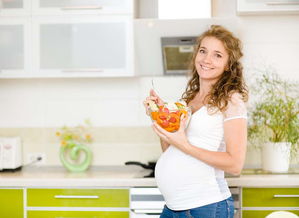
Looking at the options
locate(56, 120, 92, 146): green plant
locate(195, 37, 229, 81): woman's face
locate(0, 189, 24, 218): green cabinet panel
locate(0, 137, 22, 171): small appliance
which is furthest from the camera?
locate(56, 120, 92, 146): green plant

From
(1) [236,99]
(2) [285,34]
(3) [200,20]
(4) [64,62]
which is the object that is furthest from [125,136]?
(1) [236,99]

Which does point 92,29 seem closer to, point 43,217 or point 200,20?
point 200,20

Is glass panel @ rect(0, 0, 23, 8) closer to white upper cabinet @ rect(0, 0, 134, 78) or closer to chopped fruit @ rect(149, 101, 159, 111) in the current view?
white upper cabinet @ rect(0, 0, 134, 78)

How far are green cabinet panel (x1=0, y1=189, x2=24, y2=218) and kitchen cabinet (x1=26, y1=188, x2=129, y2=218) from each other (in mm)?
47

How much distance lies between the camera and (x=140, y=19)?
10.2 ft

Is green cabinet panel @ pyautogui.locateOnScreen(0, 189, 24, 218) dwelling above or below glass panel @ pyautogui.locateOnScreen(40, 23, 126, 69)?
below

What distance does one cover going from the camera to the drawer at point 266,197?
274 centimetres

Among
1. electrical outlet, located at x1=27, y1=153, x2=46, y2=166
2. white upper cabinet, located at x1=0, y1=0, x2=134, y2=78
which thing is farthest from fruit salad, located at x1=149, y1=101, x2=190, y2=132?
electrical outlet, located at x1=27, y1=153, x2=46, y2=166

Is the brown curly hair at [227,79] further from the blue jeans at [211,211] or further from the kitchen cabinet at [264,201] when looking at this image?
the kitchen cabinet at [264,201]

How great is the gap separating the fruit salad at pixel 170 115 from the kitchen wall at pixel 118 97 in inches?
50.2

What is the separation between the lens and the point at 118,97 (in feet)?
11.2

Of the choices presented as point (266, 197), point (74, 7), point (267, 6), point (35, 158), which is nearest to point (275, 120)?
point (266, 197)

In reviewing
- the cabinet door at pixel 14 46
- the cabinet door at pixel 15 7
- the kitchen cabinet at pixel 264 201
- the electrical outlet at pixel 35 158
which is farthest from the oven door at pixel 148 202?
the cabinet door at pixel 15 7

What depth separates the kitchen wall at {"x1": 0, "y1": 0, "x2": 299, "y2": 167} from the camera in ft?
10.8
